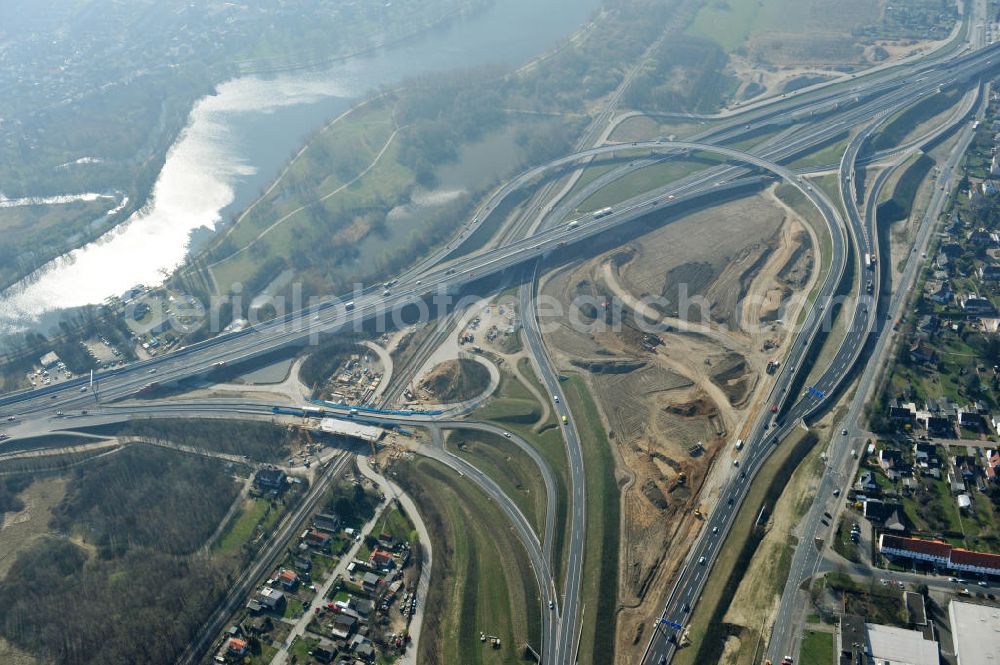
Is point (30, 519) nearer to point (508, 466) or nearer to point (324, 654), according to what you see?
point (324, 654)

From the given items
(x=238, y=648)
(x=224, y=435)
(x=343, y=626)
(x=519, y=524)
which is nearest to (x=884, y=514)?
(x=519, y=524)

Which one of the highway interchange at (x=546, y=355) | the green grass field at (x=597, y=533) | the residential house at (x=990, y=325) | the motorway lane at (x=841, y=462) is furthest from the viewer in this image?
the residential house at (x=990, y=325)

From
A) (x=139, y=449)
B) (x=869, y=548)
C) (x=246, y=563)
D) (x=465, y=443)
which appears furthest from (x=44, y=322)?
(x=869, y=548)

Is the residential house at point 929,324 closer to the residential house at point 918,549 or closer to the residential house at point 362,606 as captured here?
the residential house at point 918,549

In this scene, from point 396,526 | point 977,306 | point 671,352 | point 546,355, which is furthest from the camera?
point 546,355

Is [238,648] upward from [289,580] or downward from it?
downward

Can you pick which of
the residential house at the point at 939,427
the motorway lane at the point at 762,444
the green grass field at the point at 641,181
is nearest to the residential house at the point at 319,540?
the motorway lane at the point at 762,444
